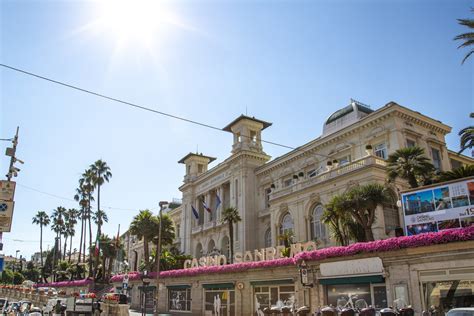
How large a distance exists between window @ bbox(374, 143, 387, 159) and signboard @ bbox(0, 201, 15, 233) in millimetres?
28333

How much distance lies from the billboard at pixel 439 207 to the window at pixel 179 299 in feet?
69.0

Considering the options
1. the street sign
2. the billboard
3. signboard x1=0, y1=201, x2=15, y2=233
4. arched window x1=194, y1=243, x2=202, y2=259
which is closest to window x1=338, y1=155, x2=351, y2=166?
the billboard

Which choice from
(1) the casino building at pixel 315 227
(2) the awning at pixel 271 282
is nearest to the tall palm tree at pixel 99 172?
(1) the casino building at pixel 315 227

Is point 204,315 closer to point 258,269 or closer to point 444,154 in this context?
point 258,269

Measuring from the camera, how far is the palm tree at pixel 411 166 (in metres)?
25.3

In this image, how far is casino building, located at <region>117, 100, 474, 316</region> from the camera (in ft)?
61.2

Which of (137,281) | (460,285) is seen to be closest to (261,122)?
(137,281)

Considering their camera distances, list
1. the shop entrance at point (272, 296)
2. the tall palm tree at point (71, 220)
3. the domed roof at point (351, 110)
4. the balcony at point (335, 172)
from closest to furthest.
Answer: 1. the shop entrance at point (272, 296)
2. the balcony at point (335, 172)
3. the domed roof at point (351, 110)
4. the tall palm tree at point (71, 220)

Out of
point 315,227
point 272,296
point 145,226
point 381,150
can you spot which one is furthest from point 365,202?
point 145,226

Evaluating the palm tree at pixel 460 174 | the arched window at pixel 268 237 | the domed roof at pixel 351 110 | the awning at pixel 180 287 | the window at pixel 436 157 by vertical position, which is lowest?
the awning at pixel 180 287

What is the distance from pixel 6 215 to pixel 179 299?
2487 cm

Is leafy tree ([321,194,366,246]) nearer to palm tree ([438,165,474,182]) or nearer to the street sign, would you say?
palm tree ([438,165,474,182])

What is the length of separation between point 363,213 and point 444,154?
52.0 feet

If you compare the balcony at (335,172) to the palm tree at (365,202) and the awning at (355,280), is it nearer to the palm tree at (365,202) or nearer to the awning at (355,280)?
the palm tree at (365,202)
